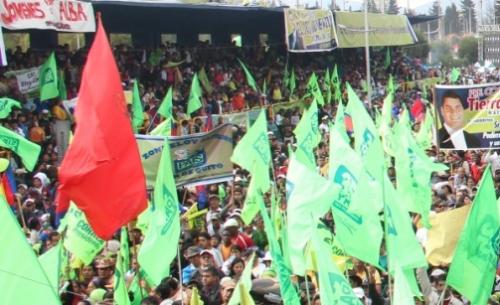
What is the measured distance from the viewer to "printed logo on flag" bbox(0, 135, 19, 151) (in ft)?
35.9

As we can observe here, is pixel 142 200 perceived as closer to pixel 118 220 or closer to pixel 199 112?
pixel 118 220

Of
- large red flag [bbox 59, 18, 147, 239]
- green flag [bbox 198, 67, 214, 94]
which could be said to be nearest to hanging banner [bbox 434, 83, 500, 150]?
large red flag [bbox 59, 18, 147, 239]

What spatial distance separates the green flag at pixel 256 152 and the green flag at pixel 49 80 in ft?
23.3

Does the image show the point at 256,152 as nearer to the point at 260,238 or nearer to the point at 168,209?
the point at 260,238

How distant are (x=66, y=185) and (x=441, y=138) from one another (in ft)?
21.8

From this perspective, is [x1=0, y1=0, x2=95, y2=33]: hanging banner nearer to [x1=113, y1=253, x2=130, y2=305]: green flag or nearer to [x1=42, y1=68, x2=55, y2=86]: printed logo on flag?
[x1=42, y1=68, x2=55, y2=86]: printed logo on flag

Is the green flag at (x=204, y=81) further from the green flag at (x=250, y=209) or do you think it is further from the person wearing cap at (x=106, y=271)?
the person wearing cap at (x=106, y=271)

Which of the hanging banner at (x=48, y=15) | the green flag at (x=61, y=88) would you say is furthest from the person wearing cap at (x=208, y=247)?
the green flag at (x=61, y=88)

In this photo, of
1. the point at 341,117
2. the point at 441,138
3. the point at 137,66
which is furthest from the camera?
the point at 137,66

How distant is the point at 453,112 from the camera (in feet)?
42.1

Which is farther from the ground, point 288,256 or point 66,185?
point 66,185

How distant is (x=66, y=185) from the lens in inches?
278

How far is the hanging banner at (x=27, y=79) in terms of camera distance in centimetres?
1809

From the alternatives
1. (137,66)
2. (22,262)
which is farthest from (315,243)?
(137,66)
